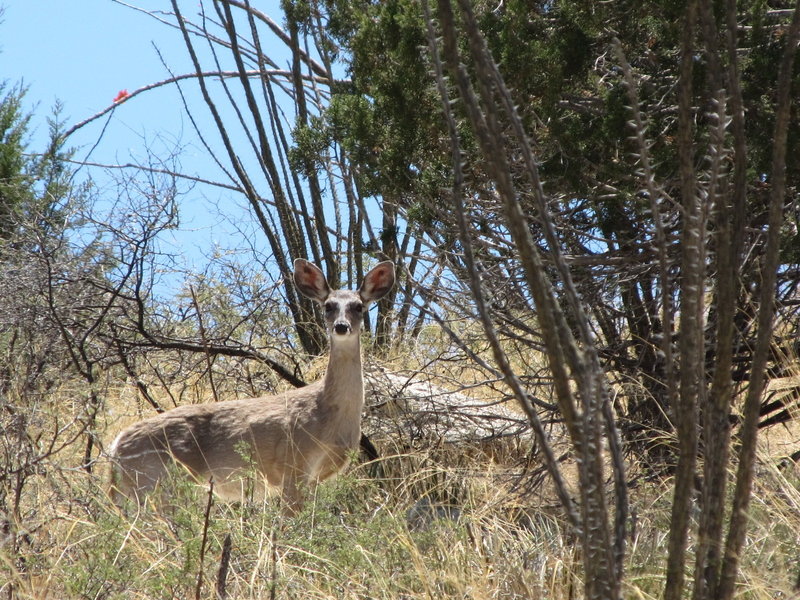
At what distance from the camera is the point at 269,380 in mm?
8172

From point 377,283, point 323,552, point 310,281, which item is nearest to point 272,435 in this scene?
point 310,281

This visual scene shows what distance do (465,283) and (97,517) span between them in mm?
2486

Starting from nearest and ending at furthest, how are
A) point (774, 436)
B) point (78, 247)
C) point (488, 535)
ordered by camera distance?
point (488, 535) < point (774, 436) < point (78, 247)

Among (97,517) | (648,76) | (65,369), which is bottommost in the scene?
(97,517)

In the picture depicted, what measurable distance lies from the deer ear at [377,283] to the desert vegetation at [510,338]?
→ 29cm

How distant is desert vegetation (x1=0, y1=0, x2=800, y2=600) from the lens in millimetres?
2742

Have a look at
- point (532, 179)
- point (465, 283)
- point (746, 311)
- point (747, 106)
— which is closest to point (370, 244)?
point (465, 283)

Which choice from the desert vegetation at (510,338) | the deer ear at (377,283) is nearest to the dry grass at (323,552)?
the desert vegetation at (510,338)

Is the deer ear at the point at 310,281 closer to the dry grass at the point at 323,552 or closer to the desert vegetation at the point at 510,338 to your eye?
the desert vegetation at the point at 510,338

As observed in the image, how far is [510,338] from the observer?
6.23 m

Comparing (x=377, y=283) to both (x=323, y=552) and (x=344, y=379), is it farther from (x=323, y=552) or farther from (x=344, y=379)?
(x=323, y=552)

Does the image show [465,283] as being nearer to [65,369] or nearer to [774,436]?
[774,436]

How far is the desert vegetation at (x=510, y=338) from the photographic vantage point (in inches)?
108

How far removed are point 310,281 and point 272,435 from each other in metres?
1.11
